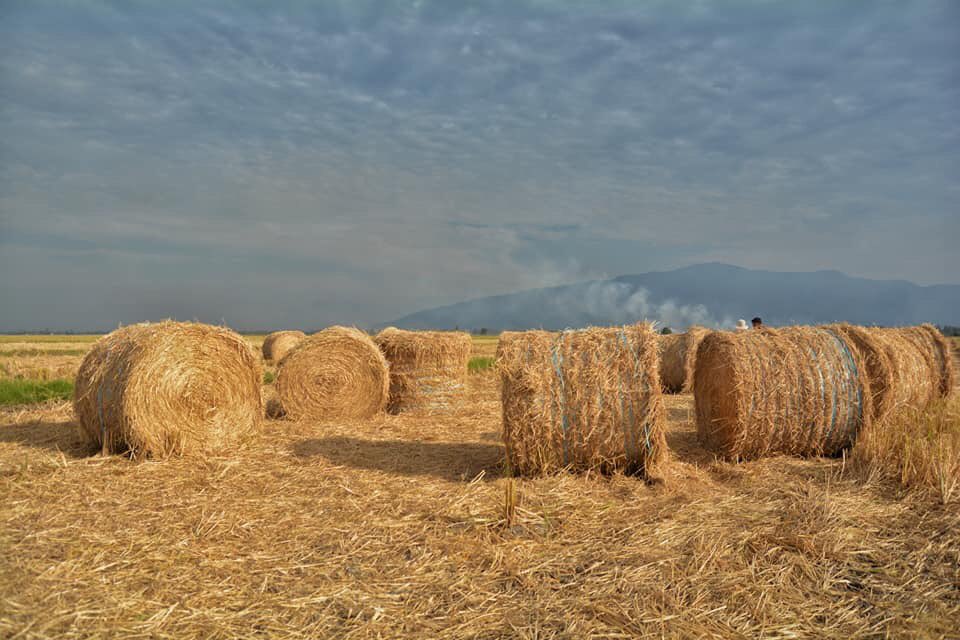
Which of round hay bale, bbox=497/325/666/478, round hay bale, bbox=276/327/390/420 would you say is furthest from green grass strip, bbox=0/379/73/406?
round hay bale, bbox=497/325/666/478

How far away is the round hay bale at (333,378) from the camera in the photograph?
10250 millimetres

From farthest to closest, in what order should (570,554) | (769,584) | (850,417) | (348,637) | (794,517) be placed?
1. (850,417)
2. (794,517)
3. (570,554)
4. (769,584)
5. (348,637)

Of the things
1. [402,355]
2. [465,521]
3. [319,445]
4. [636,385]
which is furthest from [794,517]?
[402,355]

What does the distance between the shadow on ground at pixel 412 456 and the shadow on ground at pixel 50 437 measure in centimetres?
250

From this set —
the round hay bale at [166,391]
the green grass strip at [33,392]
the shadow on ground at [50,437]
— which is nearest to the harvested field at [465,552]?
the round hay bale at [166,391]

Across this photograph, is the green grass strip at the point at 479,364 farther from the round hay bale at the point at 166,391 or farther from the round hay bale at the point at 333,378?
the round hay bale at the point at 166,391

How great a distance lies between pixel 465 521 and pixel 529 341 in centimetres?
210

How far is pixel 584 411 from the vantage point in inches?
237

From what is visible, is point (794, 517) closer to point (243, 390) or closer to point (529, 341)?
point (529, 341)

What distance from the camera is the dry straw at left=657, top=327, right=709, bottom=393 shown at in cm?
1423

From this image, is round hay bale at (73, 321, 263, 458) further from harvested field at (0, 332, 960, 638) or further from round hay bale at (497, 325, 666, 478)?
round hay bale at (497, 325, 666, 478)

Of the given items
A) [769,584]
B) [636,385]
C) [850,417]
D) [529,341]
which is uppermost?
[529,341]

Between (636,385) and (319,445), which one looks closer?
(636,385)

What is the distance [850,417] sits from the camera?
22.7 ft
